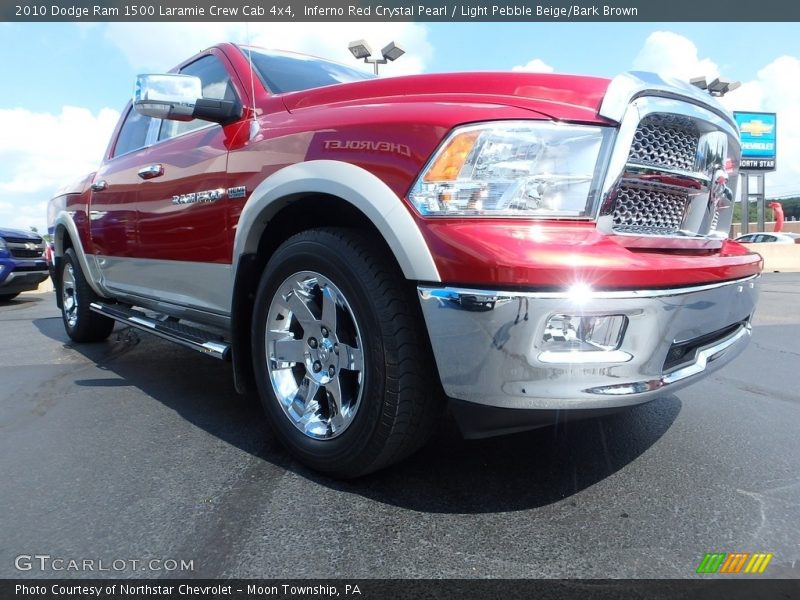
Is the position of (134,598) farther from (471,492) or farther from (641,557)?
(641,557)

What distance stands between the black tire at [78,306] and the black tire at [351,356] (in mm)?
3131

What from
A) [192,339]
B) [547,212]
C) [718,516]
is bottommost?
[718,516]

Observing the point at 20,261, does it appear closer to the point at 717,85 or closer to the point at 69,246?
the point at 69,246

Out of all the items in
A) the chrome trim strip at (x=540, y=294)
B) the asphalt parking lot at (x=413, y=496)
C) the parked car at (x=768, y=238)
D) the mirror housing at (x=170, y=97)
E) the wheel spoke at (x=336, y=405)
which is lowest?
the parked car at (x=768, y=238)

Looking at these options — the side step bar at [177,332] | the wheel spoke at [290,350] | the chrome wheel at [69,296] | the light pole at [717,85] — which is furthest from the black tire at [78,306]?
the light pole at [717,85]

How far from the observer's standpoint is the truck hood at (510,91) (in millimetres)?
1811

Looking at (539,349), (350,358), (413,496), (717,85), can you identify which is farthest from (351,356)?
(717,85)

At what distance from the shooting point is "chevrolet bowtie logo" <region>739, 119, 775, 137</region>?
103 ft

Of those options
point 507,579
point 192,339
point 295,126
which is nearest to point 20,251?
point 192,339

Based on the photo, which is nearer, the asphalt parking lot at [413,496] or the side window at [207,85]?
the asphalt parking lot at [413,496]

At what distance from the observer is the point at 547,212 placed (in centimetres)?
173

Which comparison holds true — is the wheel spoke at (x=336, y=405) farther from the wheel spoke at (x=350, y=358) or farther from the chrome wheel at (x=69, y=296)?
the chrome wheel at (x=69, y=296)

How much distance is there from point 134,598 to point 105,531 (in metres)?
0.40

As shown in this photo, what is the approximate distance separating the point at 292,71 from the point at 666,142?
6.29ft
